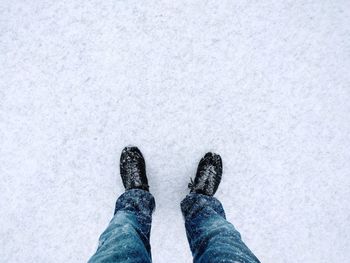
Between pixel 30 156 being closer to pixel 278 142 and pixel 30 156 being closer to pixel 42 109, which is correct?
pixel 42 109

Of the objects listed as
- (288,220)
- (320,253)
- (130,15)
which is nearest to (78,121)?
(130,15)

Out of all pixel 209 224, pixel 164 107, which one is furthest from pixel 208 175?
pixel 164 107

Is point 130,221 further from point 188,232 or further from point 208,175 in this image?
point 208,175

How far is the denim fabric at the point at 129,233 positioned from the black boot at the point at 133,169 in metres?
0.05

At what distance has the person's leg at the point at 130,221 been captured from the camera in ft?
2.98

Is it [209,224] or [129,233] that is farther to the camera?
[209,224]

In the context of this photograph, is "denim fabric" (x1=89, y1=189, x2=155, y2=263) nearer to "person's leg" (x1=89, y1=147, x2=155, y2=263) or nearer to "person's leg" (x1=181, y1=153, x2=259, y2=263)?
"person's leg" (x1=89, y1=147, x2=155, y2=263)

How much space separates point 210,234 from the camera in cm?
104

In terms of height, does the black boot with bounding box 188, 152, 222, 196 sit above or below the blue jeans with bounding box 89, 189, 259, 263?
above

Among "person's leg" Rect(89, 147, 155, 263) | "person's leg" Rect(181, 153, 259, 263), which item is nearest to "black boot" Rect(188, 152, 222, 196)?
"person's leg" Rect(181, 153, 259, 263)

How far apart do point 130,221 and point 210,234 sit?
342 mm

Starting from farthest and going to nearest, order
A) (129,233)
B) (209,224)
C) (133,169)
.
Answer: (133,169) → (209,224) → (129,233)

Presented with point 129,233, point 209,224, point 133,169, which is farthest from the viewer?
point 133,169

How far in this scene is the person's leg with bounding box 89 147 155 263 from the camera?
909mm
